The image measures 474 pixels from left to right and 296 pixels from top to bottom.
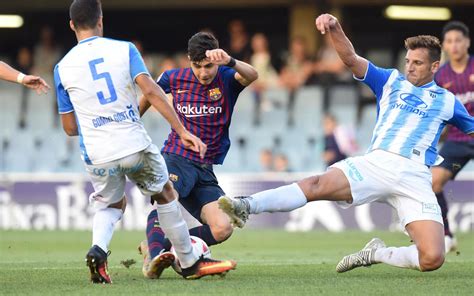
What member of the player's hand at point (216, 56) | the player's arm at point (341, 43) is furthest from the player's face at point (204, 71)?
the player's arm at point (341, 43)

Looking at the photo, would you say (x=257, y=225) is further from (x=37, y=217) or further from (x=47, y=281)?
(x=47, y=281)

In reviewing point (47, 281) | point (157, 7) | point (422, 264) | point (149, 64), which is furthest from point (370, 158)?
point (157, 7)

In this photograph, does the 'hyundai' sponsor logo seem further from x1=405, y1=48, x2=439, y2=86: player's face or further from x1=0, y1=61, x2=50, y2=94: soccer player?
x1=0, y1=61, x2=50, y2=94: soccer player

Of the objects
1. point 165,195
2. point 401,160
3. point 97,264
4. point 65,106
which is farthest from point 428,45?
point 97,264

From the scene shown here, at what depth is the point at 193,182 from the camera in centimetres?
964

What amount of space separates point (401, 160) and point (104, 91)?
2583 mm

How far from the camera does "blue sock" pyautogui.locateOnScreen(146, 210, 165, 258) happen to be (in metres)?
9.14

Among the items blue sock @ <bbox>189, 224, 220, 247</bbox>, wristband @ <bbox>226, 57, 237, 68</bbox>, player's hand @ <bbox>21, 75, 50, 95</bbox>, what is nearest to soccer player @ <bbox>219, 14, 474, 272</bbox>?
wristband @ <bbox>226, 57, 237, 68</bbox>

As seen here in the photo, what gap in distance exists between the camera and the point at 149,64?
2275 cm

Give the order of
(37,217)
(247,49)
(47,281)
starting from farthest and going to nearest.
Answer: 1. (247,49)
2. (37,217)
3. (47,281)

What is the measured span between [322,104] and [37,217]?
20.2ft

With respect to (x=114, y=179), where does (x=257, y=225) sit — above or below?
below

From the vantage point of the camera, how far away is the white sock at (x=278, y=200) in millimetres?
8422

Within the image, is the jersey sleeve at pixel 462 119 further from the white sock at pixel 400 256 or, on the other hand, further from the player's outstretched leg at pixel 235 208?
the player's outstretched leg at pixel 235 208
